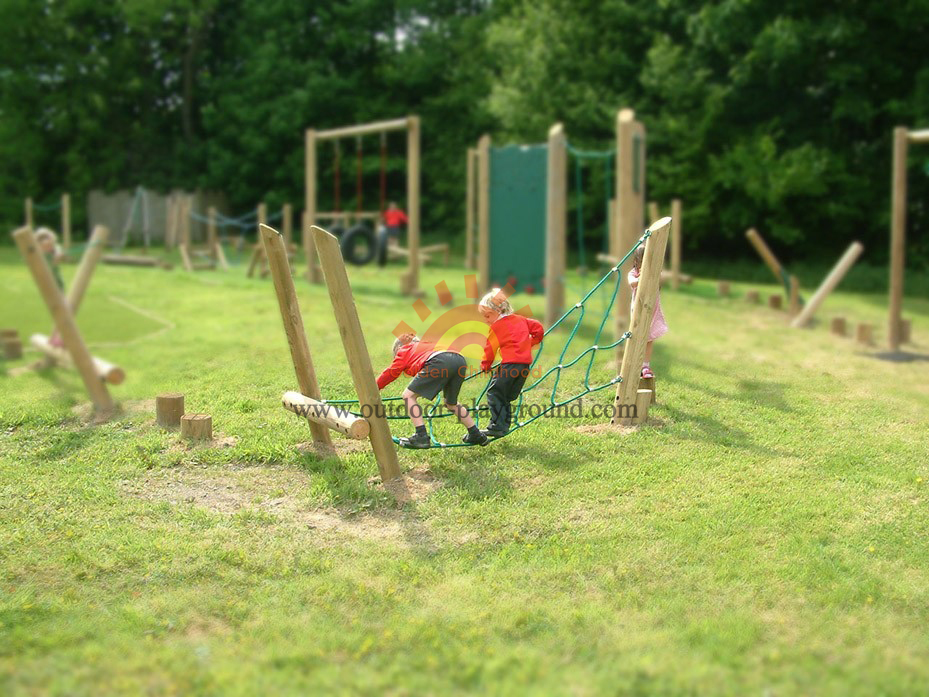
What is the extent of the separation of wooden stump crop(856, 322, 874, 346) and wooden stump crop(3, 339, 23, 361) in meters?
8.65

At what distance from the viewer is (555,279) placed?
34.4 feet

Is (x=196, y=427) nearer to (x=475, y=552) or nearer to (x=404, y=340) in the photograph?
(x=404, y=340)

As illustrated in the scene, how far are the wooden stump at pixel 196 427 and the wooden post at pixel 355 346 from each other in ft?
4.51

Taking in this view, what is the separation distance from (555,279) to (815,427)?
14.1 feet

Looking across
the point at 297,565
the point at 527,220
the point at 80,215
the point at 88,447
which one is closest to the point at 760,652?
the point at 297,565

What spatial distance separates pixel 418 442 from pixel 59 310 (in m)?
2.40

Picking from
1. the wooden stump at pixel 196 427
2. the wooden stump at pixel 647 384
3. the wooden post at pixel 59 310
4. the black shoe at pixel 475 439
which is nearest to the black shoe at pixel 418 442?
the black shoe at pixel 475 439

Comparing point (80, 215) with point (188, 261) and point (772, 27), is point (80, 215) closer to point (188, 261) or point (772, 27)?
point (188, 261)

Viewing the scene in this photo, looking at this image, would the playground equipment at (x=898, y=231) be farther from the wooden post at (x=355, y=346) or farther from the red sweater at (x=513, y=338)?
the wooden post at (x=355, y=346)

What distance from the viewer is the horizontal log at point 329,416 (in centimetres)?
518

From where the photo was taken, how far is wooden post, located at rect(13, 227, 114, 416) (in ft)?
19.4

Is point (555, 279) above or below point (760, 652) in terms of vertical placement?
above

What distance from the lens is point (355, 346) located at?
17.0 ft

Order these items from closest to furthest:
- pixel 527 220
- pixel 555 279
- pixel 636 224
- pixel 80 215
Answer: pixel 636 224 → pixel 555 279 → pixel 527 220 → pixel 80 215
